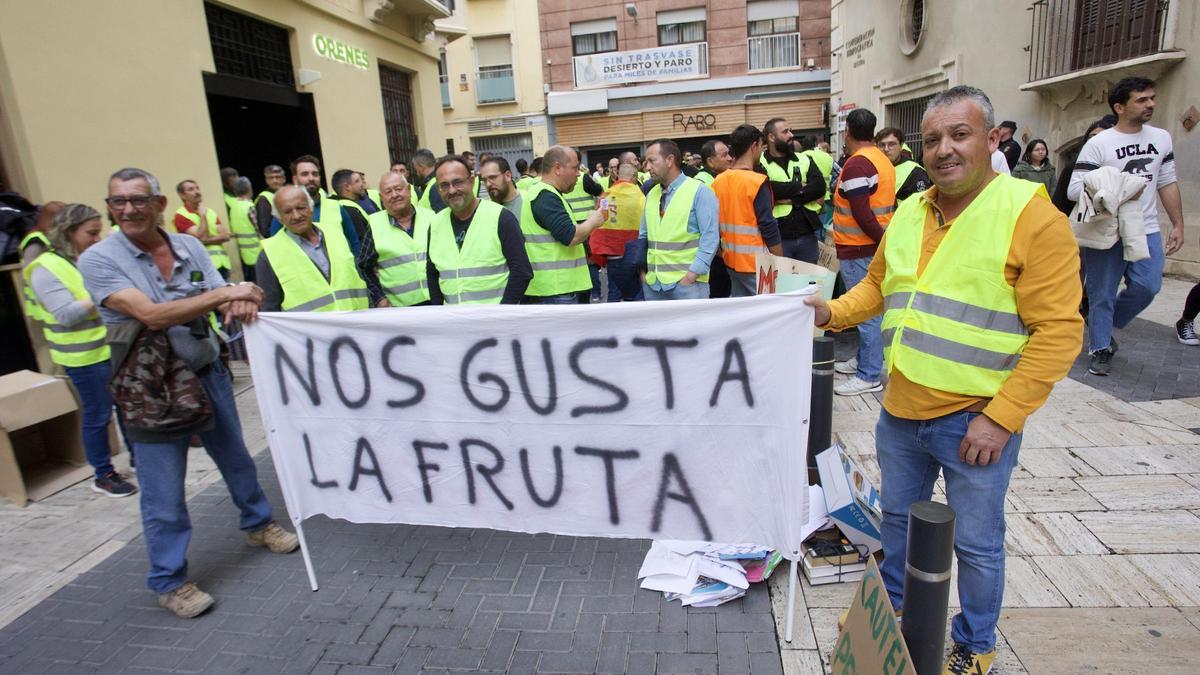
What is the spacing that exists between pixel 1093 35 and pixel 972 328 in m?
11.1

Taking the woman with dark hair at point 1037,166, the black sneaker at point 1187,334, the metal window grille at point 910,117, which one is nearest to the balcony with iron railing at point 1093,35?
the woman with dark hair at point 1037,166

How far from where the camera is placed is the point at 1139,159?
482 cm

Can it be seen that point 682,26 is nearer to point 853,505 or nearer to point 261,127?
point 261,127

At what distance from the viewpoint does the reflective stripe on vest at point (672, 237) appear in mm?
4969

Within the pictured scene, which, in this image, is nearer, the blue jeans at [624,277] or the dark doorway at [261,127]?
the blue jeans at [624,277]

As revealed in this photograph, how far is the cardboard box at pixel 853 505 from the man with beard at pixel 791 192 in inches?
145

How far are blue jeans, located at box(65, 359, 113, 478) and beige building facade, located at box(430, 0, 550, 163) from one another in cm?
2324

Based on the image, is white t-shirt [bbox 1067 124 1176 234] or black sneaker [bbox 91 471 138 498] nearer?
black sneaker [bbox 91 471 138 498]

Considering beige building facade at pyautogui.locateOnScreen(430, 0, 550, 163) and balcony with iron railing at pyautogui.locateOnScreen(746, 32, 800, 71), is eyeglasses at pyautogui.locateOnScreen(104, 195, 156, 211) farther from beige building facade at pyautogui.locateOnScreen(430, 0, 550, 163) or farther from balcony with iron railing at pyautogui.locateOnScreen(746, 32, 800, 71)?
balcony with iron railing at pyautogui.locateOnScreen(746, 32, 800, 71)

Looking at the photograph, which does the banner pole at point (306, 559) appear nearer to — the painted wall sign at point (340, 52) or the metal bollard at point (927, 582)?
the metal bollard at point (927, 582)

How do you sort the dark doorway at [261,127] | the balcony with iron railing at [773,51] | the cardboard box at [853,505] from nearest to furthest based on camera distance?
the cardboard box at [853,505], the dark doorway at [261,127], the balcony with iron railing at [773,51]

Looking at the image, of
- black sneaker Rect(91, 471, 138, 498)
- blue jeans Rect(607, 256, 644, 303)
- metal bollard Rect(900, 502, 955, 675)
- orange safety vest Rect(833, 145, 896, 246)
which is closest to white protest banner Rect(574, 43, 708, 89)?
blue jeans Rect(607, 256, 644, 303)

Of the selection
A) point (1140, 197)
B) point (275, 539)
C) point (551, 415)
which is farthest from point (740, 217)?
point (275, 539)

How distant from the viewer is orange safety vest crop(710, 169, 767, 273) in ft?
17.3
